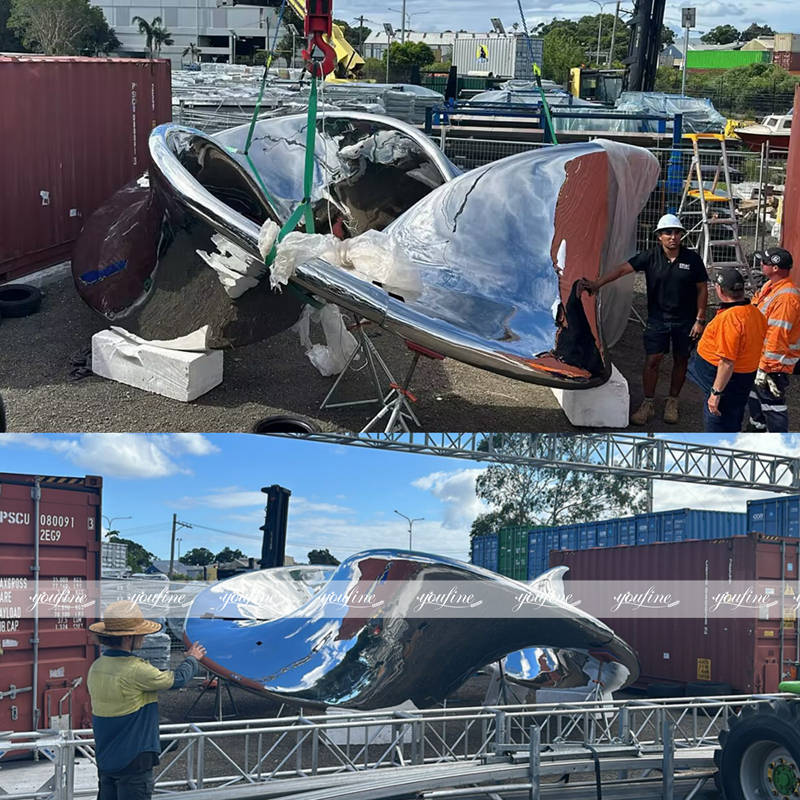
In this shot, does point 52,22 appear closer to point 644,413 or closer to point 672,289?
point 644,413

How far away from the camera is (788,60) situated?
56500mm

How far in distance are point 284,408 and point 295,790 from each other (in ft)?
14.5

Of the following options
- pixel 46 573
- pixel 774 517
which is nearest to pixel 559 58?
pixel 774 517

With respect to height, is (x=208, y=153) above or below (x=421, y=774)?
above

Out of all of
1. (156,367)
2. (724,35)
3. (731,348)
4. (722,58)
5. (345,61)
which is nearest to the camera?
(731,348)

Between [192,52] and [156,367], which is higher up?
[192,52]

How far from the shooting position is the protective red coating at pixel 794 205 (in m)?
9.18

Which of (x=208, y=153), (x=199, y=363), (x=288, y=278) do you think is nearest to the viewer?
(x=288, y=278)

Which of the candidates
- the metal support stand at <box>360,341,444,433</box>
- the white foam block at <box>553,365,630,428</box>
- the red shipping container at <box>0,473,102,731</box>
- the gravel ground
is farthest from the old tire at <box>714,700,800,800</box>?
the gravel ground

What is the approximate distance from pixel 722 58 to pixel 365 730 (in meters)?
64.6

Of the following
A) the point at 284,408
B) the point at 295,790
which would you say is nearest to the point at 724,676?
the point at 295,790

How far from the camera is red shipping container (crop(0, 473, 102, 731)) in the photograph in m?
3.29

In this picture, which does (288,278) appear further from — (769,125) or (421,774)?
(769,125)

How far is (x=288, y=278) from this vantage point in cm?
561
